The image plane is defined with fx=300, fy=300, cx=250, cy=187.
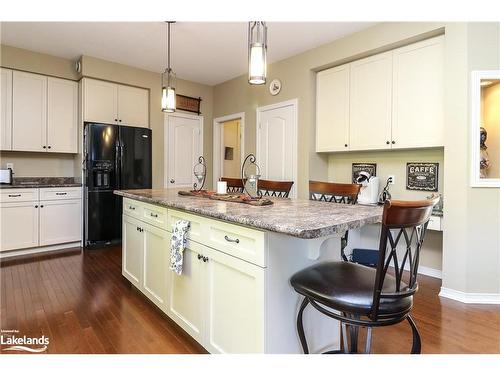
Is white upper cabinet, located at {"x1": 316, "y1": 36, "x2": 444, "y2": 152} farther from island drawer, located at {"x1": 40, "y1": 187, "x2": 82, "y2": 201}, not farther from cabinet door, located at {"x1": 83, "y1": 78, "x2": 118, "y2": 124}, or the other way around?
island drawer, located at {"x1": 40, "y1": 187, "x2": 82, "y2": 201}

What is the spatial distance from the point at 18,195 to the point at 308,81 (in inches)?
151

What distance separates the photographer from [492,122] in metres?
2.61

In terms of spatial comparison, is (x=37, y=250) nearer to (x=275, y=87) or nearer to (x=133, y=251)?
(x=133, y=251)

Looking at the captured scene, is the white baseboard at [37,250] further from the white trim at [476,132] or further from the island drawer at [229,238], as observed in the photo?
the white trim at [476,132]

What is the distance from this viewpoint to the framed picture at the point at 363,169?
140 inches

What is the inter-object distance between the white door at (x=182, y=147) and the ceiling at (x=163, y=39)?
0.98 m

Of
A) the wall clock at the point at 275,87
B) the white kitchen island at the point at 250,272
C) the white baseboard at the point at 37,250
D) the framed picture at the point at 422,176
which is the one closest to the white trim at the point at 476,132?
the framed picture at the point at 422,176

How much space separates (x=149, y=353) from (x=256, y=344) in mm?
770

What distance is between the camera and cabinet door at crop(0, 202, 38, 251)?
3.56 m

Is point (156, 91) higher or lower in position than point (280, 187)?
higher

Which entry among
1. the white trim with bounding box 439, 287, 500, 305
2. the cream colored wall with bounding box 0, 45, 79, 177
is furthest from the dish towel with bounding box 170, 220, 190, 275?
the cream colored wall with bounding box 0, 45, 79, 177

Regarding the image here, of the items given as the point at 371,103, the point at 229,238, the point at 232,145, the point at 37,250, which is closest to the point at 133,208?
the point at 229,238
